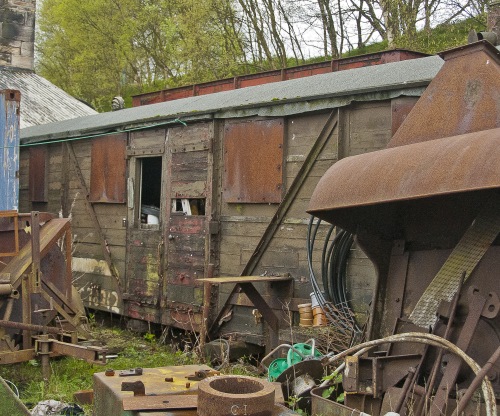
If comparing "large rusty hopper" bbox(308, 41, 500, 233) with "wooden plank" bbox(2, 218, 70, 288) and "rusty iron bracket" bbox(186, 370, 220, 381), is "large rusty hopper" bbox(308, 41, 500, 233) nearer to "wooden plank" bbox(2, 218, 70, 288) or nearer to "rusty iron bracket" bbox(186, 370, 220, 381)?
"rusty iron bracket" bbox(186, 370, 220, 381)

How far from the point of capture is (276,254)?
8.55 meters

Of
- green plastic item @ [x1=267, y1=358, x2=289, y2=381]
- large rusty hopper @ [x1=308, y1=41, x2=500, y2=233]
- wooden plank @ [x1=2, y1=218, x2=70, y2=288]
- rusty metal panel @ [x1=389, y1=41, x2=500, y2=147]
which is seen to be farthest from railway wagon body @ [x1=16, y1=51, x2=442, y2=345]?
wooden plank @ [x1=2, y1=218, x2=70, y2=288]

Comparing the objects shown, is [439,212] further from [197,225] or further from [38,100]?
[38,100]

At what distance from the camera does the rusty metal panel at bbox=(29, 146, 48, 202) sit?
13234mm

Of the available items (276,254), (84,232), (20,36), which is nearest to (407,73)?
(276,254)

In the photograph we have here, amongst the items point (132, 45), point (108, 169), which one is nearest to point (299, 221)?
point (108, 169)

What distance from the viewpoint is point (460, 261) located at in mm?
4883

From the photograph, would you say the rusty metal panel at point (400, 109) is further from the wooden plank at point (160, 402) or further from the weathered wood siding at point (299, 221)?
the wooden plank at point (160, 402)

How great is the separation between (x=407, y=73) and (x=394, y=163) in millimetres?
3263

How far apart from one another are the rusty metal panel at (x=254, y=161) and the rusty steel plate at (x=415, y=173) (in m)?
3.33

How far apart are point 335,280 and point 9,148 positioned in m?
6.35

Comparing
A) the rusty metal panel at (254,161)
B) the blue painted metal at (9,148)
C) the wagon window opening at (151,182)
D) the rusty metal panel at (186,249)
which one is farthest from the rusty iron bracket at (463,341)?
the blue painted metal at (9,148)

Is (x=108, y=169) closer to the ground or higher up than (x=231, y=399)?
higher up

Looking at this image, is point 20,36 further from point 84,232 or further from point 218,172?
point 218,172
